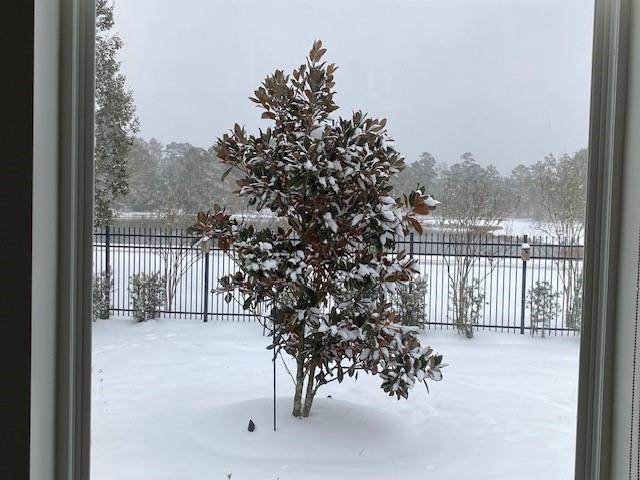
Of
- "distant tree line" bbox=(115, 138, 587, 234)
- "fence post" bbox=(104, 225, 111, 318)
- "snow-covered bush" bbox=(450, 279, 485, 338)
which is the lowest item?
"snow-covered bush" bbox=(450, 279, 485, 338)

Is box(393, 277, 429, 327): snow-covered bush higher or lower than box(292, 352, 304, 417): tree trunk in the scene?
higher

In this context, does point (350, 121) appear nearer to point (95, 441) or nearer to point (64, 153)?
point (64, 153)

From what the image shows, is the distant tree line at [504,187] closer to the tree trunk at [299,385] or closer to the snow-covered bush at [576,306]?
the snow-covered bush at [576,306]

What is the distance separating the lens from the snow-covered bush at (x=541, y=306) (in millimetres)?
1413

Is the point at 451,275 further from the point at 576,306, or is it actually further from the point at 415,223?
the point at 576,306

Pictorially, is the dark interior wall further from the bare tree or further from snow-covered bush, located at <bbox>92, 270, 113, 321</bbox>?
the bare tree

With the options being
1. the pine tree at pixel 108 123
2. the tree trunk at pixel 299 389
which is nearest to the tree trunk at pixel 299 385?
the tree trunk at pixel 299 389

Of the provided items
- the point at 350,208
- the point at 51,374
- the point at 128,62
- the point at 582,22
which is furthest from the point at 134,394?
the point at 582,22

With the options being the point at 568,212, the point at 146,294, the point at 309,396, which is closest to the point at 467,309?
the point at 568,212

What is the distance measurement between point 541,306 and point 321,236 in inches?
23.1

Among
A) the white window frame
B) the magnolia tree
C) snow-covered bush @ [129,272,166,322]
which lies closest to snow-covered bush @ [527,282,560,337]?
the white window frame

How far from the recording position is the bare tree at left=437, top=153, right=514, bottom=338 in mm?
1445

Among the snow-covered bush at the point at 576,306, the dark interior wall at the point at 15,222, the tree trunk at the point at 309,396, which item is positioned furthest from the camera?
the tree trunk at the point at 309,396

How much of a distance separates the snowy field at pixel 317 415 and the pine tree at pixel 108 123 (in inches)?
12.6
